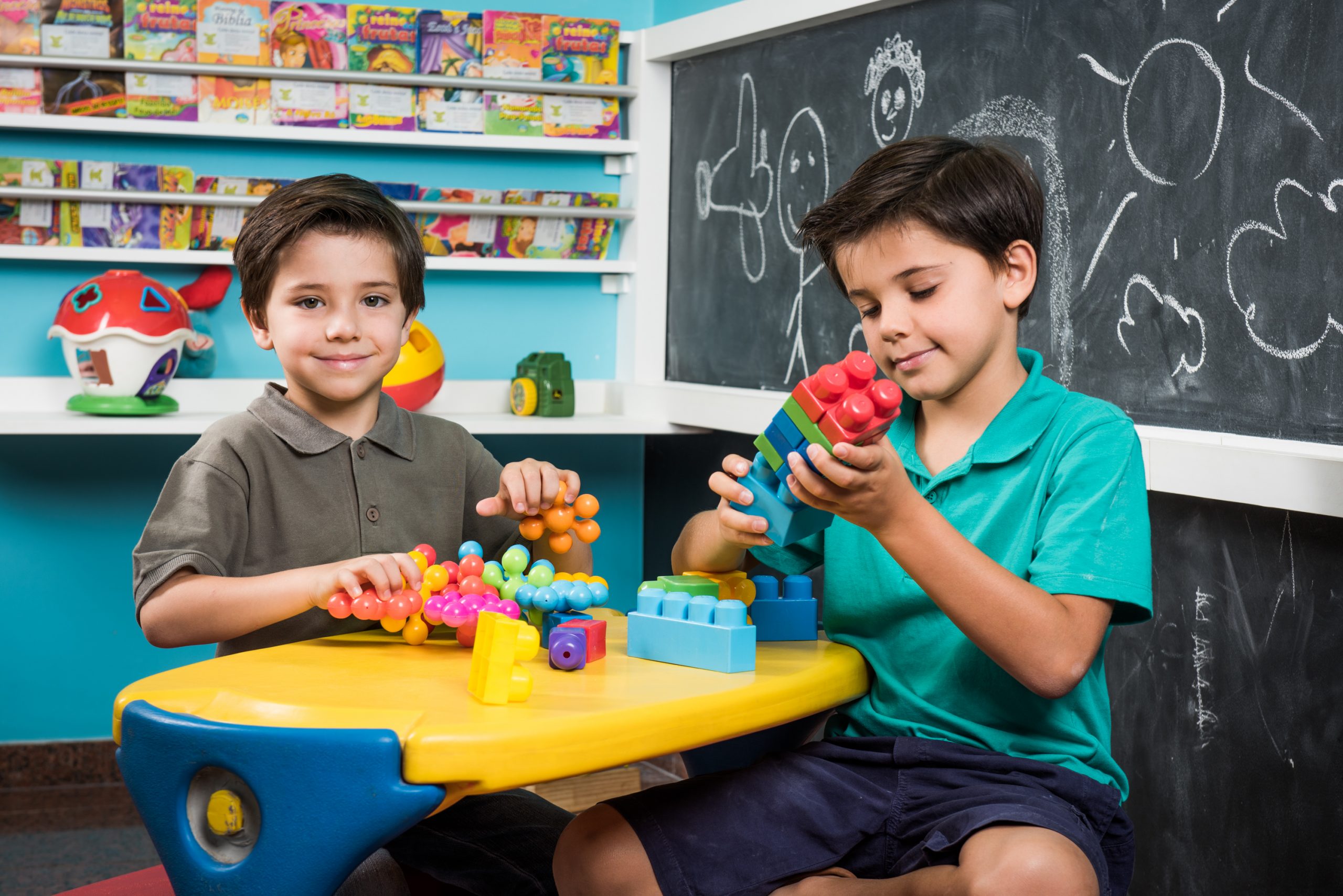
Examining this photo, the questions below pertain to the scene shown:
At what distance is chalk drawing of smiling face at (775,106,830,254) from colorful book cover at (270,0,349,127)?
2.92ft

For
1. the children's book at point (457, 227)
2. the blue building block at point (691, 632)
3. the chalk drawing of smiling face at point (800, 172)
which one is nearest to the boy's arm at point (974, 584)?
the blue building block at point (691, 632)

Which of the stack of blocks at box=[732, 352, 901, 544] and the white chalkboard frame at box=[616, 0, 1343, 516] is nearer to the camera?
the stack of blocks at box=[732, 352, 901, 544]

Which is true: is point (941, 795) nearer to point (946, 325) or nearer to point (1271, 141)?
point (946, 325)

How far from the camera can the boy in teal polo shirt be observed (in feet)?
3.24

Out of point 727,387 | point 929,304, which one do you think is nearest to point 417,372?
point 727,387

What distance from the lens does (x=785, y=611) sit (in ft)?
3.93

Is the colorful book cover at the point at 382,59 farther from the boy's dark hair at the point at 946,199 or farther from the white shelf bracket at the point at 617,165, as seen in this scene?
the boy's dark hair at the point at 946,199

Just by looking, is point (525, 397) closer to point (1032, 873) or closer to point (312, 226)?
point (312, 226)

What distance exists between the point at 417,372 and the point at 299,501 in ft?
3.72

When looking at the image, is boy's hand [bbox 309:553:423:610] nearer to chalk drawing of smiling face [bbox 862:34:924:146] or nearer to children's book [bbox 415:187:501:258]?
chalk drawing of smiling face [bbox 862:34:924:146]

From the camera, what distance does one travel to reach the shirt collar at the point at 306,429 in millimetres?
1355

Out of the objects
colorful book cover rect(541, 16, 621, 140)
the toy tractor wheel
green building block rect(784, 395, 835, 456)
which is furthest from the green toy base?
green building block rect(784, 395, 835, 456)

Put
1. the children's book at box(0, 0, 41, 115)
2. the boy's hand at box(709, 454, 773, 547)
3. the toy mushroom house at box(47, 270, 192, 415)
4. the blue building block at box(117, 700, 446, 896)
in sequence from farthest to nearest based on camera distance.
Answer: the children's book at box(0, 0, 41, 115), the toy mushroom house at box(47, 270, 192, 415), the boy's hand at box(709, 454, 773, 547), the blue building block at box(117, 700, 446, 896)

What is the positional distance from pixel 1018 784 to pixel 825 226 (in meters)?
0.54
